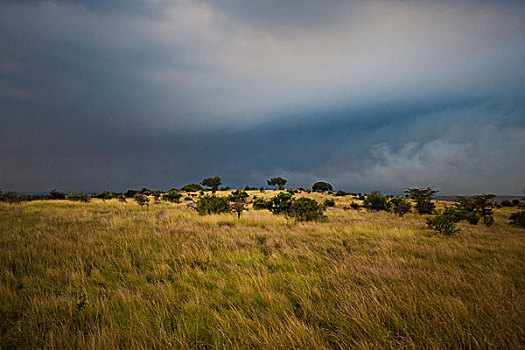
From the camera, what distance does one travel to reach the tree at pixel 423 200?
22766 millimetres

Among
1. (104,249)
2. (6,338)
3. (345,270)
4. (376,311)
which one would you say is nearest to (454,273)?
(345,270)

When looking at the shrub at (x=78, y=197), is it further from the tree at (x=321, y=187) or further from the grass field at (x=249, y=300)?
the tree at (x=321, y=187)

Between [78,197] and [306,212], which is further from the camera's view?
[78,197]

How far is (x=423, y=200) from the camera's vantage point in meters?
24.8

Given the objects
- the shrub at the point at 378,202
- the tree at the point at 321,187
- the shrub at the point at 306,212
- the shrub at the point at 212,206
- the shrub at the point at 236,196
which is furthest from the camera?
the tree at the point at 321,187

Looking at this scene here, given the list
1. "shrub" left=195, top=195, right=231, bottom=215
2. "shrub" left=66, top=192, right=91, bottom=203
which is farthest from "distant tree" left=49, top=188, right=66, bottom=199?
"shrub" left=195, top=195, right=231, bottom=215

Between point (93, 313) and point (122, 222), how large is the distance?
315 inches

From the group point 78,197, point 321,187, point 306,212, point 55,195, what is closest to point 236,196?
point 78,197

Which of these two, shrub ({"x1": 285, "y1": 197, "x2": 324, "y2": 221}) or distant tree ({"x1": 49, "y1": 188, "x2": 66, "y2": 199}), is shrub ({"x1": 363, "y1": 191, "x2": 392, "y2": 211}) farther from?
distant tree ({"x1": 49, "y1": 188, "x2": 66, "y2": 199})

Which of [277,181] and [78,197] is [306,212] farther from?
[277,181]

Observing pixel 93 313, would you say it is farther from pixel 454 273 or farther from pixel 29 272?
pixel 454 273

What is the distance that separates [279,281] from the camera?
146 inches

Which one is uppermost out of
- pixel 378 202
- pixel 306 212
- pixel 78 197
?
pixel 78 197

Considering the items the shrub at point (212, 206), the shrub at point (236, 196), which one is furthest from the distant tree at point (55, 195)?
the shrub at point (212, 206)
